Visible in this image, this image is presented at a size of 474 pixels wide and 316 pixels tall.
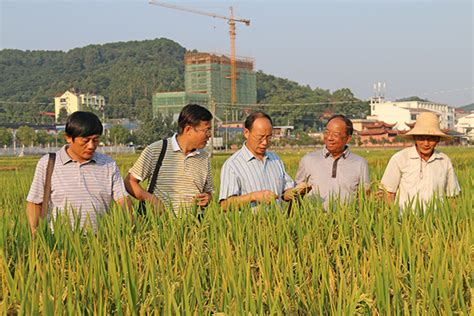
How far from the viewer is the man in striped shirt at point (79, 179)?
321cm

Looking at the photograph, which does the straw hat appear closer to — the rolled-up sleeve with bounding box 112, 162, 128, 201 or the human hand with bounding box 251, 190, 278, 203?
the human hand with bounding box 251, 190, 278, 203

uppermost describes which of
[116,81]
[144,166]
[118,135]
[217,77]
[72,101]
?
[116,81]

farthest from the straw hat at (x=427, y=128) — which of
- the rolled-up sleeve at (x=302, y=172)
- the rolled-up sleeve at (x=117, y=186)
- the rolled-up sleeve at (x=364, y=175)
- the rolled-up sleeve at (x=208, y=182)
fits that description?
the rolled-up sleeve at (x=117, y=186)

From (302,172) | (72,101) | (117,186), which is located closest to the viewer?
(117,186)

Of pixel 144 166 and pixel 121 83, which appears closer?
pixel 144 166

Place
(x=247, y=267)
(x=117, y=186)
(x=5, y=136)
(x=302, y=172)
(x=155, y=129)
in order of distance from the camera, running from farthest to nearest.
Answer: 1. (x=155, y=129)
2. (x=5, y=136)
3. (x=302, y=172)
4. (x=117, y=186)
5. (x=247, y=267)

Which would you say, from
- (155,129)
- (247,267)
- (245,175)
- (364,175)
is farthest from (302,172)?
(155,129)

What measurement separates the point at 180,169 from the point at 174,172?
0.04 m

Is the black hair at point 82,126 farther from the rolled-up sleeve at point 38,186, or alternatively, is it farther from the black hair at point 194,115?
the black hair at point 194,115

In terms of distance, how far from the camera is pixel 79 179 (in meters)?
3.30

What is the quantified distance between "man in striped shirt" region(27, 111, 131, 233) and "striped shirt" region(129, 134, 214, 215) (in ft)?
1.00

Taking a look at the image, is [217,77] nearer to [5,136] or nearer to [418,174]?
[5,136]

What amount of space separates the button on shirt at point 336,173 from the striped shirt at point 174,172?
72 centimetres

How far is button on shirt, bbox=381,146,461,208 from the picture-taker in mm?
3930
